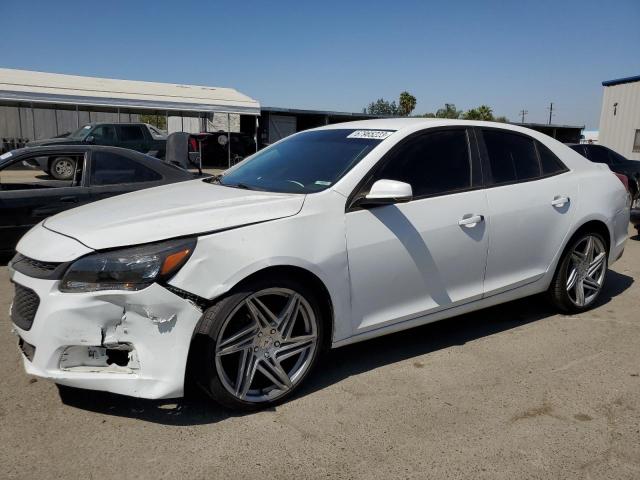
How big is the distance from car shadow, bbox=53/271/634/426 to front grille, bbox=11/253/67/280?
0.79 meters

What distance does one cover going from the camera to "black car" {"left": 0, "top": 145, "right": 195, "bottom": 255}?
5.96 metres

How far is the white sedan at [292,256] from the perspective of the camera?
2607mm

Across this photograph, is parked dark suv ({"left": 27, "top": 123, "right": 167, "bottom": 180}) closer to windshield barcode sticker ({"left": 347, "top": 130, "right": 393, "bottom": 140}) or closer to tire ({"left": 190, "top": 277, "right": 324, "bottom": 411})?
windshield barcode sticker ({"left": 347, "top": 130, "right": 393, "bottom": 140})

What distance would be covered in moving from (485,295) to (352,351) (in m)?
1.03

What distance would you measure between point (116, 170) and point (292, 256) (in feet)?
14.2

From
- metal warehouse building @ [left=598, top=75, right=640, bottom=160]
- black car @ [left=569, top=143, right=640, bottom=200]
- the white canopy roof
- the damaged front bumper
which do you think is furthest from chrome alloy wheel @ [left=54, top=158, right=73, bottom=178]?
metal warehouse building @ [left=598, top=75, right=640, bottom=160]

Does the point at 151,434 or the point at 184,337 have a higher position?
the point at 184,337

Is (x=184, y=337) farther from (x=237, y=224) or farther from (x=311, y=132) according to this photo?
(x=311, y=132)

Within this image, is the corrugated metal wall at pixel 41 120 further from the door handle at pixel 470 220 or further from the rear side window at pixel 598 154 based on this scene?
the door handle at pixel 470 220

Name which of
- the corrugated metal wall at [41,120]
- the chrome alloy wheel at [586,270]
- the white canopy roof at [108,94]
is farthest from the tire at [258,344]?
the corrugated metal wall at [41,120]

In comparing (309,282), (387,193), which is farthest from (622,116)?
(309,282)

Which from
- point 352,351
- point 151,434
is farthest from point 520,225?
point 151,434

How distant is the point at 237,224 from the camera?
282 centimetres

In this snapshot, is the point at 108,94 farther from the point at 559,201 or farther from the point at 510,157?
the point at 559,201
